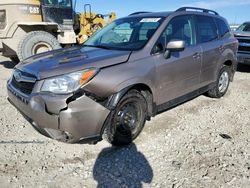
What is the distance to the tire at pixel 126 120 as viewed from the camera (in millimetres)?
3434

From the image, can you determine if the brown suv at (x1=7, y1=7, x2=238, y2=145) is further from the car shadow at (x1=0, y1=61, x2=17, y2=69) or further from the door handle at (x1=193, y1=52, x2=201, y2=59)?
the car shadow at (x1=0, y1=61, x2=17, y2=69)

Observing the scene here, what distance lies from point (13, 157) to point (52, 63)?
4.38 ft

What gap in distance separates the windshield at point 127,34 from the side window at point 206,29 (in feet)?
3.51


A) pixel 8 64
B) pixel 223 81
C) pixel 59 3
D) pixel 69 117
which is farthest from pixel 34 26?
pixel 69 117

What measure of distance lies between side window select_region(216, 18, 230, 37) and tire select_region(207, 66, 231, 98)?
0.75 meters

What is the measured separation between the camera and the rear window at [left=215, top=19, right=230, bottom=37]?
5598mm

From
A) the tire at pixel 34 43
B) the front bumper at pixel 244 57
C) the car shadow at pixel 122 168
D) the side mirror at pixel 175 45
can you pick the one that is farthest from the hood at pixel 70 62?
the front bumper at pixel 244 57

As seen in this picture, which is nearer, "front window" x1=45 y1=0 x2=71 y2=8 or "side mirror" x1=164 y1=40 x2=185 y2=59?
"side mirror" x1=164 y1=40 x2=185 y2=59

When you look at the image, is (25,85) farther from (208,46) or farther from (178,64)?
(208,46)

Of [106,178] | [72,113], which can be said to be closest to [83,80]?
[72,113]

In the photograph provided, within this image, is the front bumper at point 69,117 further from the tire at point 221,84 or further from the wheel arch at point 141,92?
the tire at point 221,84

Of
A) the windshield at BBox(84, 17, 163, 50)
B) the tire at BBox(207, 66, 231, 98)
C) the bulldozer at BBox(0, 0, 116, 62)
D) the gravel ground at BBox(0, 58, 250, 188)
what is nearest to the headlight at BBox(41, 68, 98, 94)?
the gravel ground at BBox(0, 58, 250, 188)

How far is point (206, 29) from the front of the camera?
16.9 ft

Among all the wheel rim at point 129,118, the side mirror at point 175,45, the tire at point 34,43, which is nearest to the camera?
the wheel rim at point 129,118
